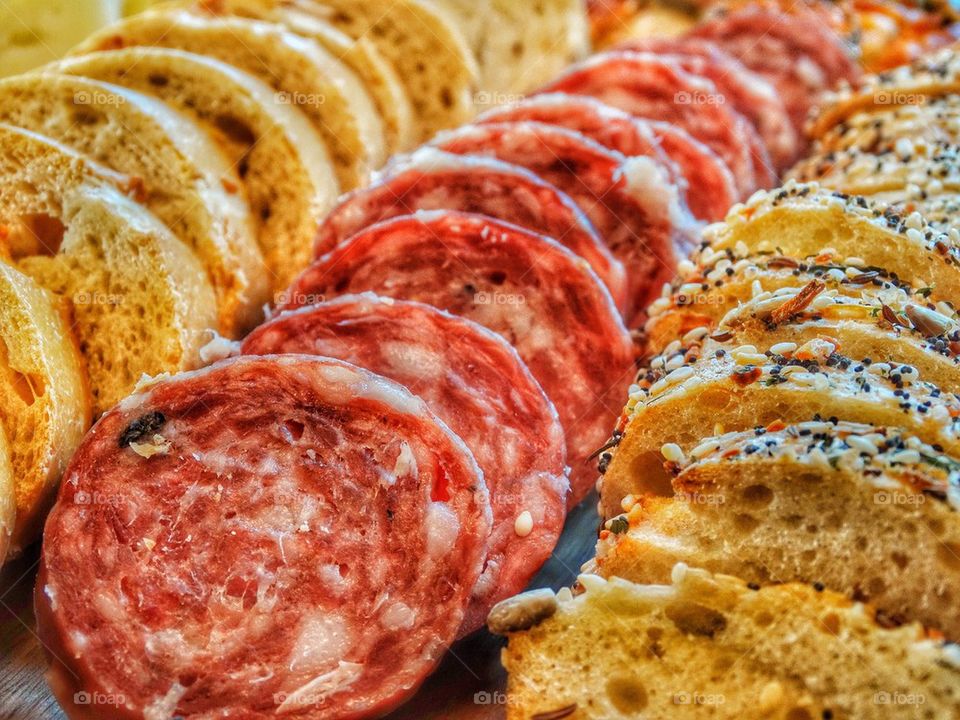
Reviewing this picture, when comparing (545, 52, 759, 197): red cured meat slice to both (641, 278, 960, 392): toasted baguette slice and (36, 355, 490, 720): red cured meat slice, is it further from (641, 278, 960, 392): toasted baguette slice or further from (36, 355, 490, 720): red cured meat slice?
(36, 355, 490, 720): red cured meat slice

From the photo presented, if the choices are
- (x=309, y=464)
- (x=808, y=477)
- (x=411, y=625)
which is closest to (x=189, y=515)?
(x=309, y=464)

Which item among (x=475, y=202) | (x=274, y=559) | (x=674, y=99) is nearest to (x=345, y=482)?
(x=274, y=559)

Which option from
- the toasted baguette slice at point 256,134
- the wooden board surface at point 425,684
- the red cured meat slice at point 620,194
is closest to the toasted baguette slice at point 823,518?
the wooden board surface at point 425,684

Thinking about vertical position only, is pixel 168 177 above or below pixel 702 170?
above

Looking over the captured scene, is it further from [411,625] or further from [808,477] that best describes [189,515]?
[808,477]

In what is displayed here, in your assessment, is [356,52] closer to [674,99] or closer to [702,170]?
[674,99]

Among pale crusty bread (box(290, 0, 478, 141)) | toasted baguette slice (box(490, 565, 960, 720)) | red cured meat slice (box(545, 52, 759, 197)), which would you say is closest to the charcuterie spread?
toasted baguette slice (box(490, 565, 960, 720))
